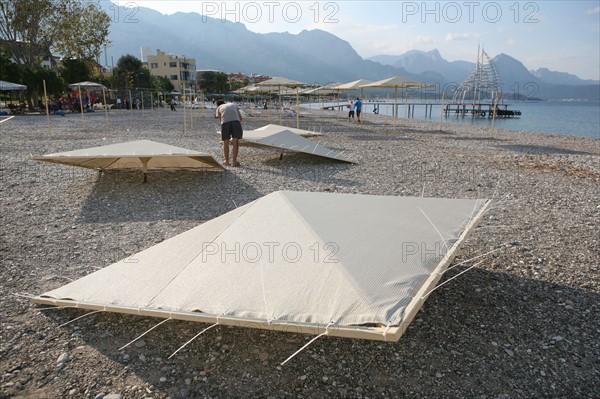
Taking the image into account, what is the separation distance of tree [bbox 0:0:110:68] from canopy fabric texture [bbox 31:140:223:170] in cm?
3542

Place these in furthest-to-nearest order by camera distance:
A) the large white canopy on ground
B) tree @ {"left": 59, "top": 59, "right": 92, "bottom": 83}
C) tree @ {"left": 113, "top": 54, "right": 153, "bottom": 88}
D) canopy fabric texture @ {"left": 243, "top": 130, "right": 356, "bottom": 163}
→ tree @ {"left": 113, "top": 54, "right": 153, "bottom": 88}, tree @ {"left": 59, "top": 59, "right": 92, "bottom": 83}, canopy fabric texture @ {"left": 243, "top": 130, "right": 356, "bottom": 163}, the large white canopy on ground

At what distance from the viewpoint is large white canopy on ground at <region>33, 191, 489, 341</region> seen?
107 inches

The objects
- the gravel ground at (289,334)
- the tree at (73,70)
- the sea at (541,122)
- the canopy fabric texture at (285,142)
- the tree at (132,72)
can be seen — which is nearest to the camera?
the gravel ground at (289,334)

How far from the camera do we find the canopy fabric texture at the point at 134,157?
7.59m

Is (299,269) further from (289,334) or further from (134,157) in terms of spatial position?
(134,157)

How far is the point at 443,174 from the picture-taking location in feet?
33.6

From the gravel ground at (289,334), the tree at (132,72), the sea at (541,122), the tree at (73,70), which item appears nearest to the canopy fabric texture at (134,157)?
the gravel ground at (289,334)

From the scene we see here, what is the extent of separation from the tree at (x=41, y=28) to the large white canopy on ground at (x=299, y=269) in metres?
41.4

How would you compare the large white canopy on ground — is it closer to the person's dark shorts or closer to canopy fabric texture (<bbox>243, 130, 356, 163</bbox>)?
the person's dark shorts

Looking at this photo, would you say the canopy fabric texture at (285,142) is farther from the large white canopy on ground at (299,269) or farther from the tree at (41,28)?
the tree at (41,28)

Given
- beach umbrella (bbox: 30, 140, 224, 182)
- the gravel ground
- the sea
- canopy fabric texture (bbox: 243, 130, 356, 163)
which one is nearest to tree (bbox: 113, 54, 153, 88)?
the sea

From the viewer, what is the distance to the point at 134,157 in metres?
8.35

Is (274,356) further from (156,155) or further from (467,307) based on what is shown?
(156,155)

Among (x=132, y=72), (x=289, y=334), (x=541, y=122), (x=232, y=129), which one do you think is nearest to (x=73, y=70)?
(x=132, y=72)
